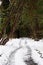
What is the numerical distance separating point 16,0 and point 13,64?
84.4 inches

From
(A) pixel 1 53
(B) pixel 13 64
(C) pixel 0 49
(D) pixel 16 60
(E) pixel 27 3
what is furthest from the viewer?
(C) pixel 0 49

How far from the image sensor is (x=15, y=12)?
4.97 metres

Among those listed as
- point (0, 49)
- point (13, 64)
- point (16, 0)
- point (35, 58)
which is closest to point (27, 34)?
point (0, 49)

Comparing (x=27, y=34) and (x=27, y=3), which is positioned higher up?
(x=27, y=3)

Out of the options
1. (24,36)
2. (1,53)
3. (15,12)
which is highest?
(15,12)

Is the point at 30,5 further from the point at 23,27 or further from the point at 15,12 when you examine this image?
the point at 23,27

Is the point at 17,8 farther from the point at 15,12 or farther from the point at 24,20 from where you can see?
the point at 24,20

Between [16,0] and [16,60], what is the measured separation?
254 cm

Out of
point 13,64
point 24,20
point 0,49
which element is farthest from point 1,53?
point 24,20

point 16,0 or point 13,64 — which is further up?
point 16,0

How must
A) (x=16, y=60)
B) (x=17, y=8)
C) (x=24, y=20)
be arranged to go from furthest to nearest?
(x=24, y=20), (x=16, y=60), (x=17, y=8)

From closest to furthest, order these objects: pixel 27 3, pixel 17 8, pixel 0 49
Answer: pixel 17 8 → pixel 27 3 → pixel 0 49

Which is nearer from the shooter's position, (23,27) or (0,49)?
(0,49)

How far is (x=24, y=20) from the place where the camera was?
50.6ft
